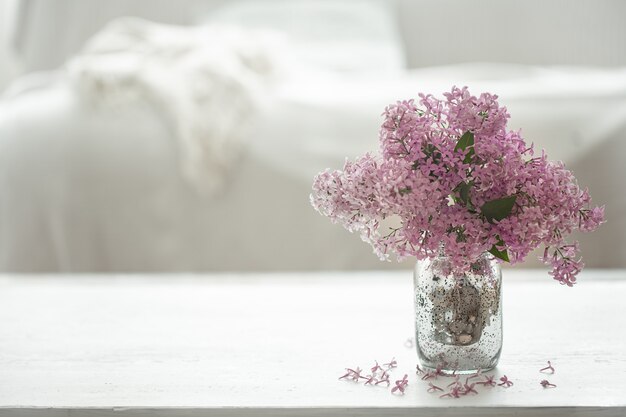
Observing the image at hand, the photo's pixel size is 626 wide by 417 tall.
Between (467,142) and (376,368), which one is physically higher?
(467,142)

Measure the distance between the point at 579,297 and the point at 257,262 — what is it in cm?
88

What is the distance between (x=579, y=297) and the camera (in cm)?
118

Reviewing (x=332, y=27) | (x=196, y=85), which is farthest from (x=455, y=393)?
(x=332, y=27)

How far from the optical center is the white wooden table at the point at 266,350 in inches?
27.6

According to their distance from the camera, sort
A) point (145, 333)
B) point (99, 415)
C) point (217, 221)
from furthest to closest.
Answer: point (217, 221) < point (145, 333) < point (99, 415)

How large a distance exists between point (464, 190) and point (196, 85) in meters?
1.30

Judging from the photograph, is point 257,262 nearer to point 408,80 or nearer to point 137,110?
point 137,110

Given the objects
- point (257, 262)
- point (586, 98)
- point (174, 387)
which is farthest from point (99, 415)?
point (586, 98)

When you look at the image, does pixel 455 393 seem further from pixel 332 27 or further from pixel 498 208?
pixel 332 27

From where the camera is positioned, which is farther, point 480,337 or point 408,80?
point 408,80

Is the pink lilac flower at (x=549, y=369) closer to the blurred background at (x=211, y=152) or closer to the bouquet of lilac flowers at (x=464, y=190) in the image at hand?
the bouquet of lilac flowers at (x=464, y=190)

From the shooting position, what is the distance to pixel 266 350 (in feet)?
2.95

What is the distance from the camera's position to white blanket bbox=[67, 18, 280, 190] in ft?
6.15

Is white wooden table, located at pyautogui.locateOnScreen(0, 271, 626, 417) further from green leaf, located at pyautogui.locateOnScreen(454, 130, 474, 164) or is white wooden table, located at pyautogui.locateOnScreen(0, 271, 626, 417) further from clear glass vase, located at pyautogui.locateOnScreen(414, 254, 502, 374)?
green leaf, located at pyautogui.locateOnScreen(454, 130, 474, 164)
